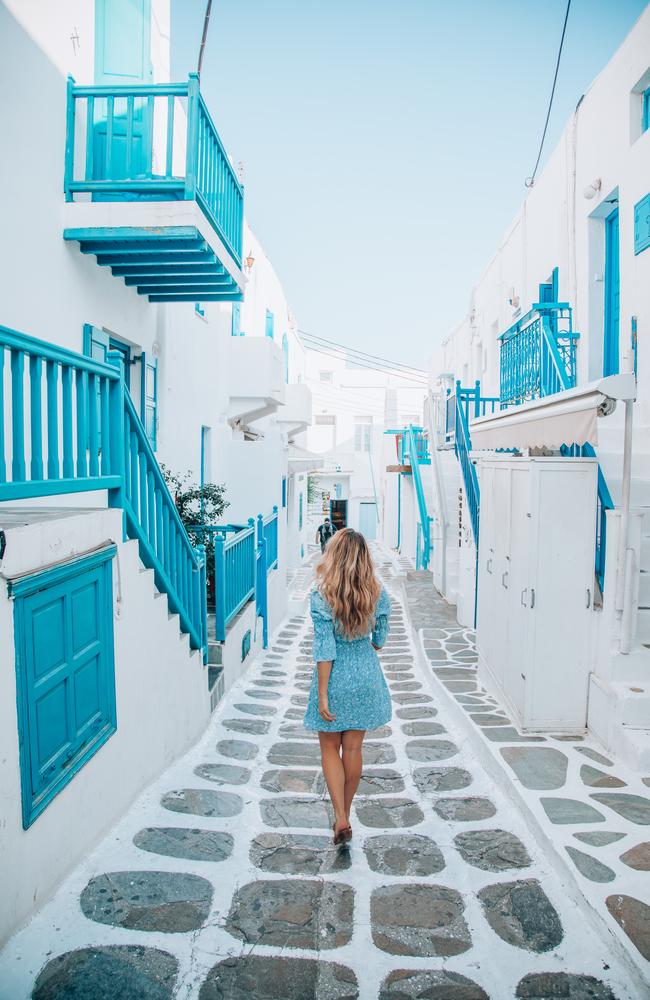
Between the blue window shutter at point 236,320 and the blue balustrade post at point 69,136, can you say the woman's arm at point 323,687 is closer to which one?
the blue balustrade post at point 69,136

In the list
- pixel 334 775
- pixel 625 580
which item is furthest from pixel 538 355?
pixel 334 775

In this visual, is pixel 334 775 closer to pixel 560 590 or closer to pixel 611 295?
pixel 560 590

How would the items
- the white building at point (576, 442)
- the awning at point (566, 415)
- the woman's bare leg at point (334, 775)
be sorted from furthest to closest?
the white building at point (576, 442) < the awning at point (566, 415) < the woman's bare leg at point (334, 775)

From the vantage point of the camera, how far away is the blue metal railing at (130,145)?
5578 mm

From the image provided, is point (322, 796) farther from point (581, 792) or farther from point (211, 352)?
point (211, 352)

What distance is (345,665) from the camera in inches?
135

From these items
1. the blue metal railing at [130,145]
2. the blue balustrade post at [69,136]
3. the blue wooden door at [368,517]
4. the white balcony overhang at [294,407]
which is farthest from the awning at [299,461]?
the blue wooden door at [368,517]

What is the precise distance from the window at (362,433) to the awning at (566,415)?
3318 centimetres

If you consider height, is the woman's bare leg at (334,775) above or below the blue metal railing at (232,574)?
below

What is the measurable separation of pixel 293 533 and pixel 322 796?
52.3 feet

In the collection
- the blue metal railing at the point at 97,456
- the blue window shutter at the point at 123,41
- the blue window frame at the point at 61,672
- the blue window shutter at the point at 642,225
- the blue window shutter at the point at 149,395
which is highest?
the blue window shutter at the point at 123,41

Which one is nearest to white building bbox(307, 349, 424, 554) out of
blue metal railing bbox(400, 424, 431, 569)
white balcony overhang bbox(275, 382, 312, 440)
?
blue metal railing bbox(400, 424, 431, 569)

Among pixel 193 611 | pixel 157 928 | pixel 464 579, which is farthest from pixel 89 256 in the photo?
pixel 464 579

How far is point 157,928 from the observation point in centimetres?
272
